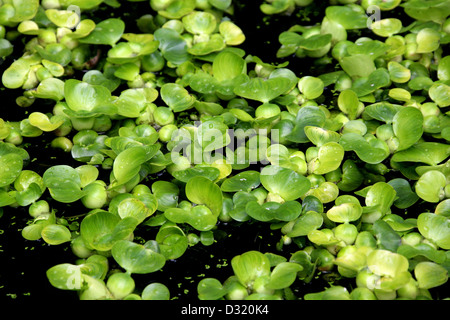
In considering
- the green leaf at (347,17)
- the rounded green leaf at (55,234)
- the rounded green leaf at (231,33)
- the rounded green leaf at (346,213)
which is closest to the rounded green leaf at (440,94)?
the green leaf at (347,17)

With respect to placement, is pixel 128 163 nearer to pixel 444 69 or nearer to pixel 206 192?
pixel 206 192

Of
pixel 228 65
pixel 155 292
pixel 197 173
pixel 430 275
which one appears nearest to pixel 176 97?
pixel 228 65

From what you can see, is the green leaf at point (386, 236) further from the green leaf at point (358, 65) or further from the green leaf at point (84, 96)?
the green leaf at point (84, 96)

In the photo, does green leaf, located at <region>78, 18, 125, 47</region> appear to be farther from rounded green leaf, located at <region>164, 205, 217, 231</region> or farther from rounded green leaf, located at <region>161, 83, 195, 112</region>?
rounded green leaf, located at <region>164, 205, 217, 231</region>

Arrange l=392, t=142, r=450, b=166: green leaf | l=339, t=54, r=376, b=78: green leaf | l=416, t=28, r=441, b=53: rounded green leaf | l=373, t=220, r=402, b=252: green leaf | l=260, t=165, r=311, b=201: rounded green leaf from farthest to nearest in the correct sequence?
l=416, t=28, r=441, b=53: rounded green leaf → l=339, t=54, r=376, b=78: green leaf → l=392, t=142, r=450, b=166: green leaf → l=260, t=165, r=311, b=201: rounded green leaf → l=373, t=220, r=402, b=252: green leaf

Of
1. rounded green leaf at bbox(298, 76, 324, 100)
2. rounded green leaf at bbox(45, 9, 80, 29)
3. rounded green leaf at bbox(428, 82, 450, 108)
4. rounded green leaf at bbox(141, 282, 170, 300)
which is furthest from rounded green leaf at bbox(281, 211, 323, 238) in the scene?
rounded green leaf at bbox(45, 9, 80, 29)

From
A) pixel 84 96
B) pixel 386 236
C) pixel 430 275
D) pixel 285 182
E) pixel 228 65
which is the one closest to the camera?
pixel 430 275
